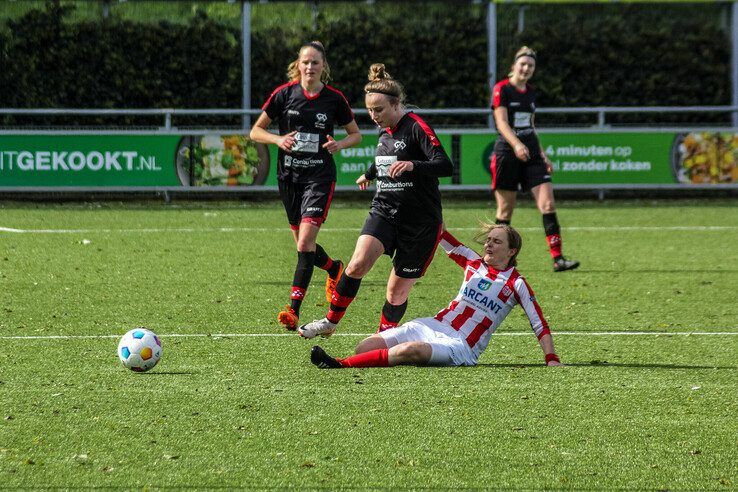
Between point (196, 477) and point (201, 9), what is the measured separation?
63.1ft

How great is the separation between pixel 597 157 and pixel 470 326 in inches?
537

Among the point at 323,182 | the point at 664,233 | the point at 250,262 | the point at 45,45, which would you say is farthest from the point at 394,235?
the point at 45,45

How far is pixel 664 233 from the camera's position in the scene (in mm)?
16297

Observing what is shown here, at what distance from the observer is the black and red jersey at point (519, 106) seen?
475 inches

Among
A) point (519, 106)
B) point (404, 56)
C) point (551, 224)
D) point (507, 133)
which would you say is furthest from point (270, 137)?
point (404, 56)

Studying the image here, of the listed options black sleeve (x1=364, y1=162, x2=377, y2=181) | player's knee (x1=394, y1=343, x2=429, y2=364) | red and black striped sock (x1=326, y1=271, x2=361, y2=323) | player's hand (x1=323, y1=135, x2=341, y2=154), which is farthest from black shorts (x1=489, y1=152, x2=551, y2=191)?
player's knee (x1=394, y1=343, x2=429, y2=364)

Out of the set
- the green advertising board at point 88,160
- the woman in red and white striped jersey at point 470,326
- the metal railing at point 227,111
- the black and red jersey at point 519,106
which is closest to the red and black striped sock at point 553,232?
the black and red jersey at point 519,106

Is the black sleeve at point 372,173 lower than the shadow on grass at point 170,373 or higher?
higher

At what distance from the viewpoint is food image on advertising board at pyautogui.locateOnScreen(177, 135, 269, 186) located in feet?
65.0

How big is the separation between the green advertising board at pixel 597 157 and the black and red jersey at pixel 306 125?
10.8 meters

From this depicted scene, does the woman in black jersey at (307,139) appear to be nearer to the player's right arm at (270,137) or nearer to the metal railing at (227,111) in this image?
the player's right arm at (270,137)

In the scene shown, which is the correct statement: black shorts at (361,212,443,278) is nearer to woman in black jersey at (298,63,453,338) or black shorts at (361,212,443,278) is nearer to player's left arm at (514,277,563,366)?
woman in black jersey at (298,63,453,338)

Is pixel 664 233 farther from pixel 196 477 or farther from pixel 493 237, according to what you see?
pixel 196 477

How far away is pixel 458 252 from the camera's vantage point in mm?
7770
